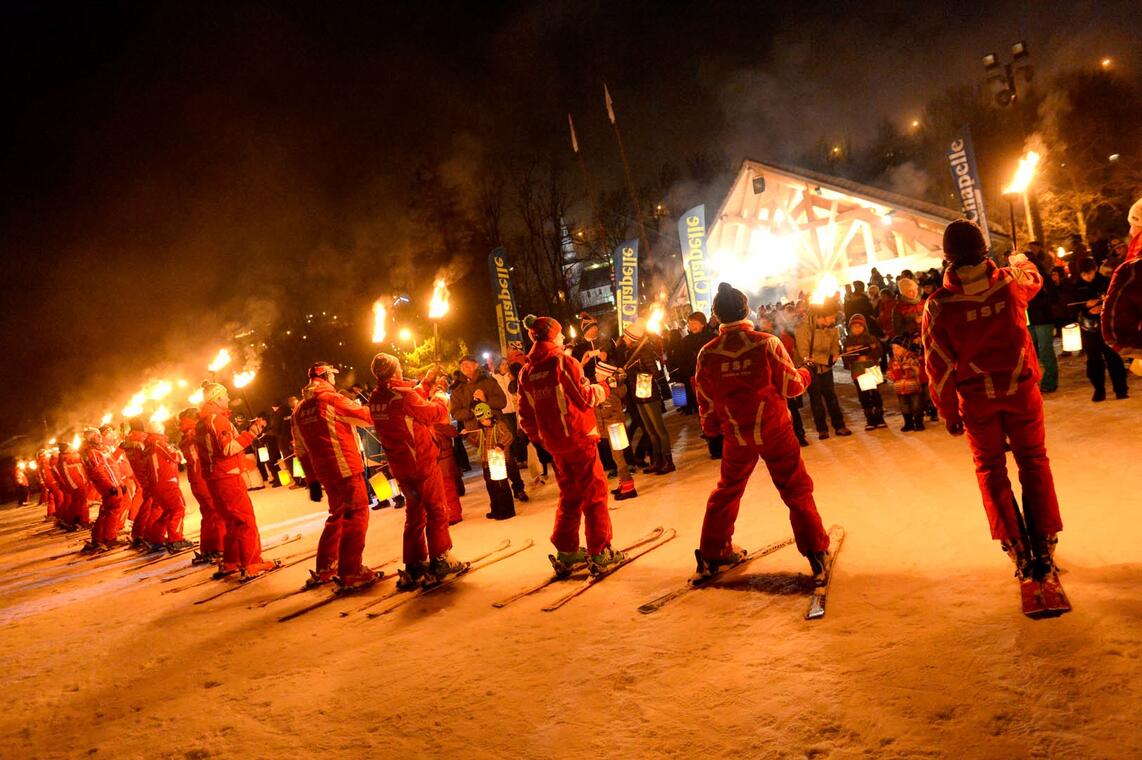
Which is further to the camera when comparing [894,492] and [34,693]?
[894,492]

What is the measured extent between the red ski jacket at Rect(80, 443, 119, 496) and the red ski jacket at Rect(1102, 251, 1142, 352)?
14.3 m

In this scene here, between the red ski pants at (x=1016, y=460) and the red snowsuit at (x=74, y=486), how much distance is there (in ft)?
59.7

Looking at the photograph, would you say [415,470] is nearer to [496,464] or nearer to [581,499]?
[581,499]

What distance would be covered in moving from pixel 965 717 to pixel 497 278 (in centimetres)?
1517

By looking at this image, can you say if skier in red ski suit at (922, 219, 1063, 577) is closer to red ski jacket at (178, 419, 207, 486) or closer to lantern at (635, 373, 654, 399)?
lantern at (635, 373, 654, 399)

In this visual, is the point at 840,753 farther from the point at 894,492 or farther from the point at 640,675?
the point at 894,492

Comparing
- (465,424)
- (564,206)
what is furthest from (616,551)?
(564,206)

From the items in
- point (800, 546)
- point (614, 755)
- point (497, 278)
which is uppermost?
point (497, 278)

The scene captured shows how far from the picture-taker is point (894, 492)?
19.8 feet

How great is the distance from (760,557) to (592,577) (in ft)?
4.41

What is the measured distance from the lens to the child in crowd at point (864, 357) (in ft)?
28.8

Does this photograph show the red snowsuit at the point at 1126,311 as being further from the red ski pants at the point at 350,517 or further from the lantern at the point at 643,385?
the red ski pants at the point at 350,517

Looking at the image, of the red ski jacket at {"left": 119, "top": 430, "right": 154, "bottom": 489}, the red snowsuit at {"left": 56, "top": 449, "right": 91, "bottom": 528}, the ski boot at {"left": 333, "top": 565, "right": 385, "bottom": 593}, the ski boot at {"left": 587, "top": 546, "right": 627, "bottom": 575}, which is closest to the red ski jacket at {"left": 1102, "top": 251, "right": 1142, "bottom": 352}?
the ski boot at {"left": 587, "top": 546, "right": 627, "bottom": 575}

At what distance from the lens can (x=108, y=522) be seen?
12852 millimetres
